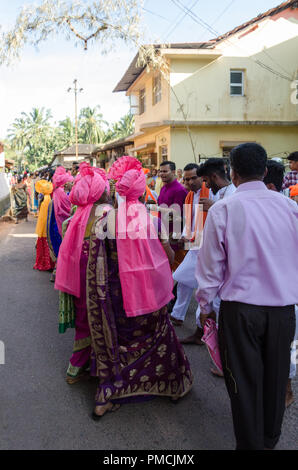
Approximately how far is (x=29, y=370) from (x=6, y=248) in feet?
23.1

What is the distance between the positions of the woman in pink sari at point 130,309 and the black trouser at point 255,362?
0.86m

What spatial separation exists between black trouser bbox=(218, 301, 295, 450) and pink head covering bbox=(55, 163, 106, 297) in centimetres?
151

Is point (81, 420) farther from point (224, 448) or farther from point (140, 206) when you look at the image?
point (140, 206)

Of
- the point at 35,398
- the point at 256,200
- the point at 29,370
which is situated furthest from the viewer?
the point at 29,370

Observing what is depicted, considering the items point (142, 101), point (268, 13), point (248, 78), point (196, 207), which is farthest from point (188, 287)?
point (142, 101)

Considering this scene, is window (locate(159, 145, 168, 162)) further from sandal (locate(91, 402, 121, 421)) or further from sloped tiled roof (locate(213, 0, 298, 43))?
sandal (locate(91, 402, 121, 421))

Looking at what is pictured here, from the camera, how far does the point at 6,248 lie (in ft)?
33.3

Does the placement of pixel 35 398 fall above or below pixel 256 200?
below

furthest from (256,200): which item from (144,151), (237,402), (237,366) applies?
(144,151)

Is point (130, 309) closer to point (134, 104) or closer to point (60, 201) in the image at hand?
point (60, 201)

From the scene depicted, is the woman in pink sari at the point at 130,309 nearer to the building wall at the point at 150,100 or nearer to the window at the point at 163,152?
the building wall at the point at 150,100

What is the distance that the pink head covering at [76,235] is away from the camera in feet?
10.7

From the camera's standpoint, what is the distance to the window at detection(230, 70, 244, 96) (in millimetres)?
15008
